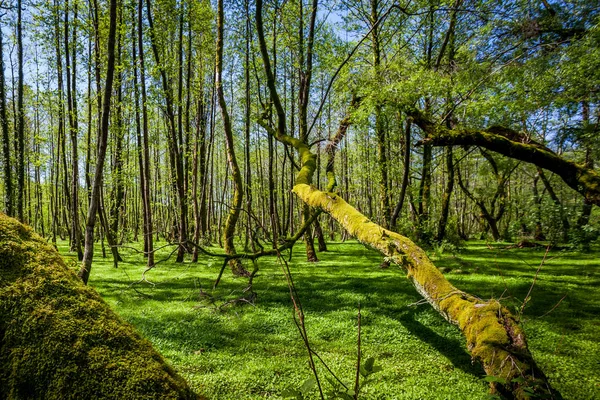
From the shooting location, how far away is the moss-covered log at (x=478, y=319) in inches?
91.0

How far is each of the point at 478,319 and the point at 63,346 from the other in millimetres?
3110

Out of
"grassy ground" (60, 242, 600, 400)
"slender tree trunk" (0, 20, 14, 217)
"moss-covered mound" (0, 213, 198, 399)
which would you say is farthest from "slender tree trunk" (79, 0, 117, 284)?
"slender tree trunk" (0, 20, 14, 217)

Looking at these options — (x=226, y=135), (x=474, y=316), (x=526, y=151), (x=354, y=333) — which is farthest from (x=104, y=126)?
(x=526, y=151)

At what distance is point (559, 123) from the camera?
9.34 m

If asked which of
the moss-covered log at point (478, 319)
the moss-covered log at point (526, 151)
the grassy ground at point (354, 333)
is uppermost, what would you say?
the moss-covered log at point (526, 151)

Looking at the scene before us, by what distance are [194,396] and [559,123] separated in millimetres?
11955

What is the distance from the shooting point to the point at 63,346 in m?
1.37

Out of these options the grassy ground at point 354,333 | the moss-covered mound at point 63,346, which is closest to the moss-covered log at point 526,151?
the grassy ground at point 354,333

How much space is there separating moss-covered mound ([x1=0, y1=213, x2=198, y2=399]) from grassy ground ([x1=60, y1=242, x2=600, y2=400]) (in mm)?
1526

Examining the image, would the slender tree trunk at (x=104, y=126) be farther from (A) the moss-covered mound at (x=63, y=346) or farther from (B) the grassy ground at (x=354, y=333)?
(A) the moss-covered mound at (x=63, y=346)

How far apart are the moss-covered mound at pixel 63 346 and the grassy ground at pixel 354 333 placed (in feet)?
5.01

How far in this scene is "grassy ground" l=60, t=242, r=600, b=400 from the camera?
13.5 feet

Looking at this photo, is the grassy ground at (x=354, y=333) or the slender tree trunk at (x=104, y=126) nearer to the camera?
the grassy ground at (x=354, y=333)

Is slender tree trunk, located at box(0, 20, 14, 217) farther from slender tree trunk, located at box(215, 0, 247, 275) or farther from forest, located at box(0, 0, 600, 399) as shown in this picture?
slender tree trunk, located at box(215, 0, 247, 275)
